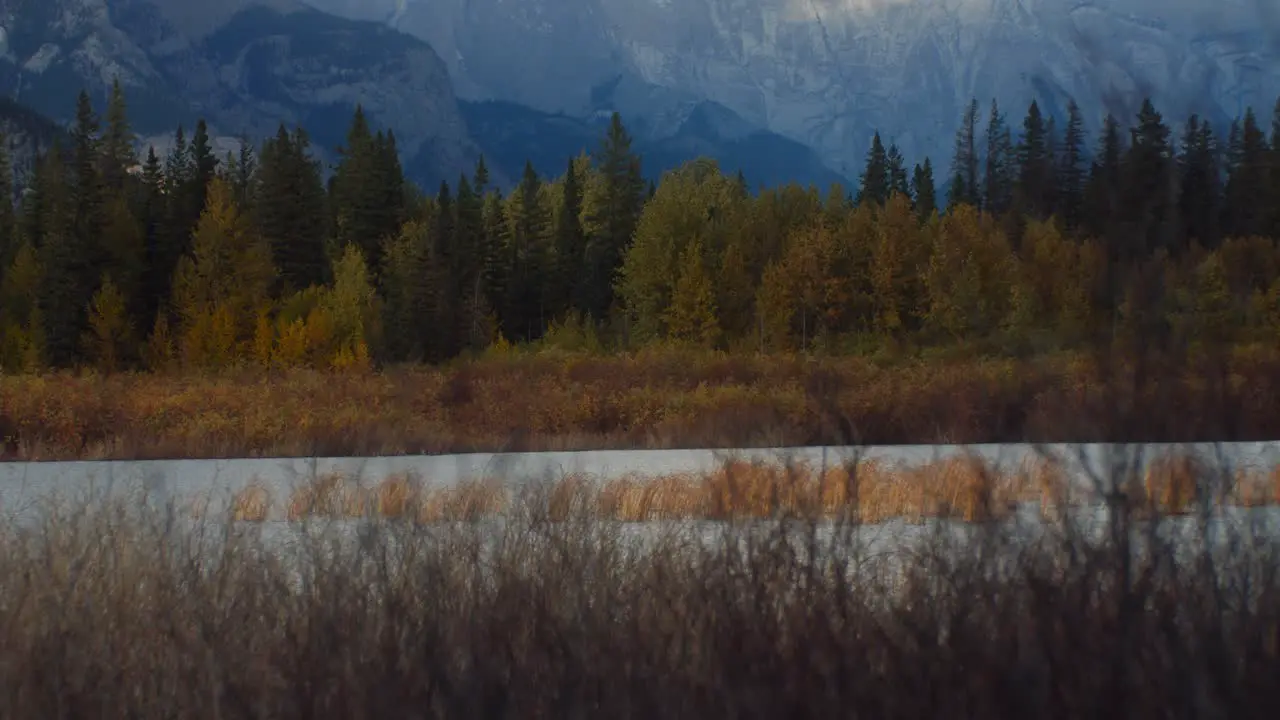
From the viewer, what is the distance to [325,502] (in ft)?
18.0

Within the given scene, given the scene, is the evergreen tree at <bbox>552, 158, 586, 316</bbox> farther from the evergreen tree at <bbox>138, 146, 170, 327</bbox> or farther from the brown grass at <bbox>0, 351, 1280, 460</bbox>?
the brown grass at <bbox>0, 351, 1280, 460</bbox>

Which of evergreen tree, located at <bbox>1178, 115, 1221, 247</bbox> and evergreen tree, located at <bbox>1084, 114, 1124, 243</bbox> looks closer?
evergreen tree, located at <bbox>1178, 115, 1221, 247</bbox>

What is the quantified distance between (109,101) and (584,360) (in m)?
48.0

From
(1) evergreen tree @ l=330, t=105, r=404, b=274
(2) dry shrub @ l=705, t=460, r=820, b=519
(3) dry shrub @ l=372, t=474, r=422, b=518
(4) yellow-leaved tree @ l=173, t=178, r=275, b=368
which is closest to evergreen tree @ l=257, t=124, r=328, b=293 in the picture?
(1) evergreen tree @ l=330, t=105, r=404, b=274

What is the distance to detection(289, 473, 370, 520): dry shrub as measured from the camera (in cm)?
526

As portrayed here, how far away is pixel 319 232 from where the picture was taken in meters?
61.6

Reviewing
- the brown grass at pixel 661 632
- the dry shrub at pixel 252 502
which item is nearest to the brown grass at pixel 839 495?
the brown grass at pixel 661 632

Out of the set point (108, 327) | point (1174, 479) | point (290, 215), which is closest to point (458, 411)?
point (1174, 479)

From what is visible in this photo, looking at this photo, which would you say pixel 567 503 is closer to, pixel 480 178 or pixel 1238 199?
pixel 1238 199

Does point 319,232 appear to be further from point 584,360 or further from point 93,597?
point 93,597

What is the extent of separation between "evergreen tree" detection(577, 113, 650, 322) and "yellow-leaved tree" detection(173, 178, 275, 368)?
1983 cm

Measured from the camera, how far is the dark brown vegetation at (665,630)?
343cm

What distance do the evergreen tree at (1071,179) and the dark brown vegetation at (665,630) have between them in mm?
993

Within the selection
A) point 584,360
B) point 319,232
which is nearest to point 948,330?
point 584,360
